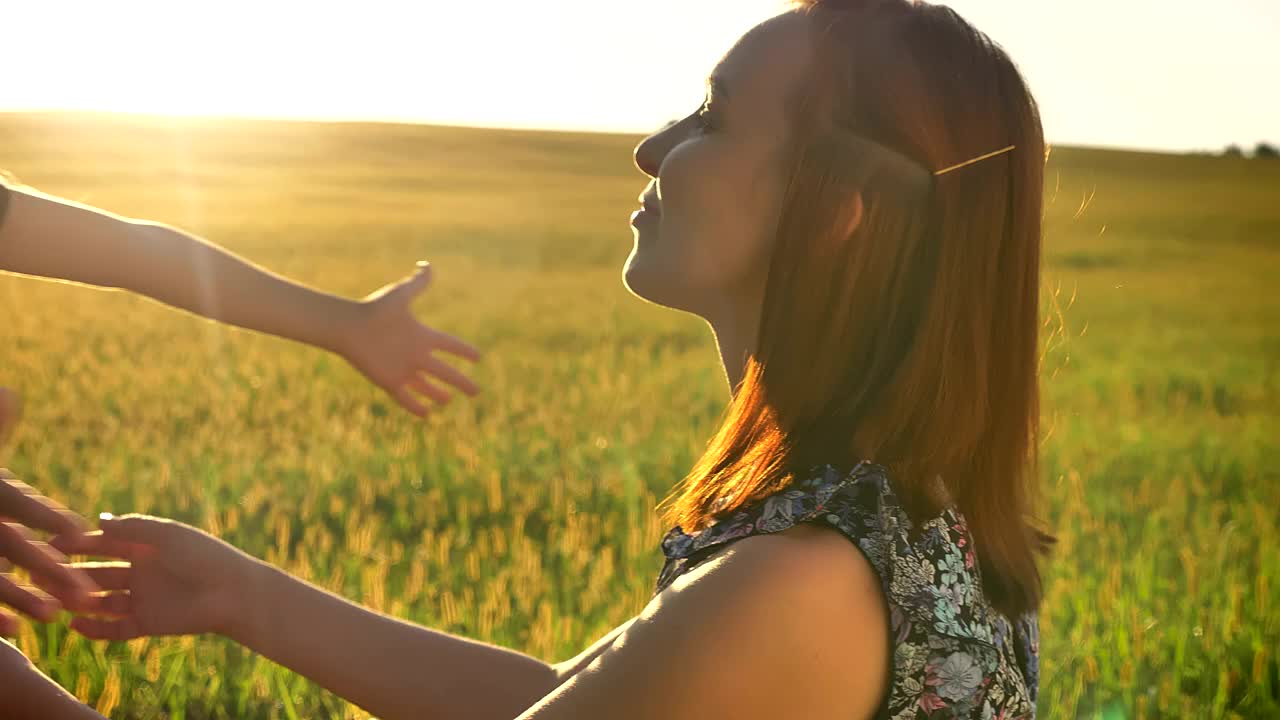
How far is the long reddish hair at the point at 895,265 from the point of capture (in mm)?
1713

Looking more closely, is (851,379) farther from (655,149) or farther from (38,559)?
(38,559)

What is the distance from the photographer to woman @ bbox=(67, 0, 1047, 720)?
→ 4.92ft

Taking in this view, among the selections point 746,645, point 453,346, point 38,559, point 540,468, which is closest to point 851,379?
point 746,645

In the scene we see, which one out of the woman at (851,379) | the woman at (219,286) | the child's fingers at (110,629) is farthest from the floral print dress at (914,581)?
the woman at (219,286)

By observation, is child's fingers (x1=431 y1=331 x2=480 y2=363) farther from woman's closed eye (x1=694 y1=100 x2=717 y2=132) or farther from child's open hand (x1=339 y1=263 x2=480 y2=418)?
woman's closed eye (x1=694 y1=100 x2=717 y2=132)

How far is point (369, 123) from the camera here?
42.3m

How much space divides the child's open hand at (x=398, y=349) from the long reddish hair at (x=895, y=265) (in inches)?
40.4

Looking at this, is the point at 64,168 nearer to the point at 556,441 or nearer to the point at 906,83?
the point at 556,441

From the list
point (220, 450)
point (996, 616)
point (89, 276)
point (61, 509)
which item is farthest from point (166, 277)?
point (220, 450)

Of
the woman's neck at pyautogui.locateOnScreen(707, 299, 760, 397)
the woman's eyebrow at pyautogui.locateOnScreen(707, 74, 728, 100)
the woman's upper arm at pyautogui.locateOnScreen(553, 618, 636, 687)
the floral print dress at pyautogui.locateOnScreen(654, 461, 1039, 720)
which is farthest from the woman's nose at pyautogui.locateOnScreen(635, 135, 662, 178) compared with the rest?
the woman's upper arm at pyautogui.locateOnScreen(553, 618, 636, 687)

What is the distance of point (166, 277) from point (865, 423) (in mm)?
1579

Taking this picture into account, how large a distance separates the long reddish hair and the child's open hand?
1.03 m

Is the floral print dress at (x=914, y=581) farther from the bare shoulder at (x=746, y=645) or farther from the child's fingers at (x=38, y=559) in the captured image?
the child's fingers at (x=38, y=559)

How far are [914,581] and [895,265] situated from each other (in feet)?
1.28
